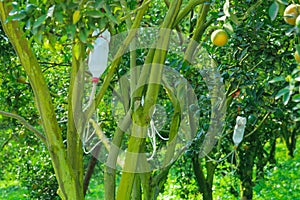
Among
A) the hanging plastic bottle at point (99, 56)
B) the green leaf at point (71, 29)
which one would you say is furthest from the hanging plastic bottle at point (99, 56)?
the green leaf at point (71, 29)

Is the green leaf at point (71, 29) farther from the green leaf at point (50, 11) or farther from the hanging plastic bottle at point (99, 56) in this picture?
the hanging plastic bottle at point (99, 56)

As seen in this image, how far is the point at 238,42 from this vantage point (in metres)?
3.59

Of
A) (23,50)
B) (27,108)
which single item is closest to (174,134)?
(23,50)

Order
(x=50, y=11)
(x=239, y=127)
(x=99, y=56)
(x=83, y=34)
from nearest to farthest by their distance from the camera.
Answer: (x=50, y=11)
(x=83, y=34)
(x=99, y=56)
(x=239, y=127)

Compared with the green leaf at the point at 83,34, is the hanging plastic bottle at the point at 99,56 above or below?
above

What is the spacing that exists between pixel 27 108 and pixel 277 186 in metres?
4.95

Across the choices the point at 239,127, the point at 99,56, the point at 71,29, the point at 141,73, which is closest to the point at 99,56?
the point at 99,56

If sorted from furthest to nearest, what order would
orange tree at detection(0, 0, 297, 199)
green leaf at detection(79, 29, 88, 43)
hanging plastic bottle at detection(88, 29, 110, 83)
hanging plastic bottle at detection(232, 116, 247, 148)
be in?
hanging plastic bottle at detection(232, 116, 247, 148)
hanging plastic bottle at detection(88, 29, 110, 83)
orange tree at detection(0, 0, 297, 199)
green leaf at detection(79, 29, 88, 43)

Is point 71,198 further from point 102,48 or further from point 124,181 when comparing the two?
point 102,48

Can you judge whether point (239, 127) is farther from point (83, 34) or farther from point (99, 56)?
point (83, 34)

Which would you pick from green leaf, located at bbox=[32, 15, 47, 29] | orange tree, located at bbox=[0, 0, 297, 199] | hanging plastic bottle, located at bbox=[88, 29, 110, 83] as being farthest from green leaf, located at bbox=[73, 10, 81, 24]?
hanging plastic bottle, located at bbox=[88, 29, 110, 83]

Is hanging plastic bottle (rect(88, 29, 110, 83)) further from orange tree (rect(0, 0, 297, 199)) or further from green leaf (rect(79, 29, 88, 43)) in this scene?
green leaf (rect(79, 29, 88, 43))

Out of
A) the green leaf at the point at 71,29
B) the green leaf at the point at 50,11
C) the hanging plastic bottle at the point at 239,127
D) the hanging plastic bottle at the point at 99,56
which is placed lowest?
the green leaf at the point at 71,29

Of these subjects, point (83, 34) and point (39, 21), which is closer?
point (39, 21)
